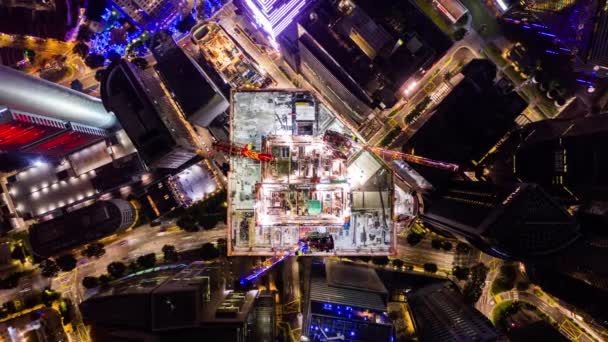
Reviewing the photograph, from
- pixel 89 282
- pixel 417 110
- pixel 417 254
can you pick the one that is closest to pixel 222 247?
pixel 89 282

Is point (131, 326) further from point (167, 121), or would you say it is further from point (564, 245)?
point (564, 245)

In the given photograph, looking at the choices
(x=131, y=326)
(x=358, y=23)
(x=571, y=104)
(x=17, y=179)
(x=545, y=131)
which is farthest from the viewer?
(x=571, y=104)

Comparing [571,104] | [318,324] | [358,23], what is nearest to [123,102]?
[358,23]

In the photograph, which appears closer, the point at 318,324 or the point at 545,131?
the point at 318,324

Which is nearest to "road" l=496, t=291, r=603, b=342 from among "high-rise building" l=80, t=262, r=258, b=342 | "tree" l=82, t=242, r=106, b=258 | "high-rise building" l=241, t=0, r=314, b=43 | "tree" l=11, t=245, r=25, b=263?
"high-rise building" l=80, t=262, r=258, b=342

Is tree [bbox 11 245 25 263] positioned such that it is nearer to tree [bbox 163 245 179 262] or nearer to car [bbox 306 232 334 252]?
tree [bbox 163 245 179 262]

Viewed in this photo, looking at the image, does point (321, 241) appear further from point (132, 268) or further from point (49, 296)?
point (49, 296)
